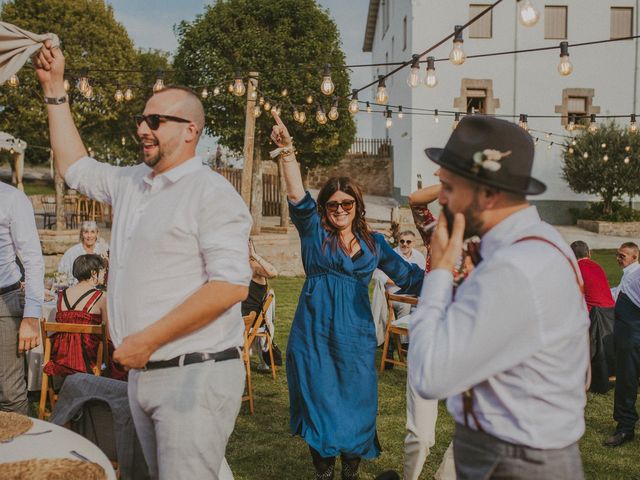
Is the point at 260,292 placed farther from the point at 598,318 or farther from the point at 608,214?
the point at 608,214

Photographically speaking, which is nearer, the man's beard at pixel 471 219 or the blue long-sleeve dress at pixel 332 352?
the man's beard at pixel 471 219

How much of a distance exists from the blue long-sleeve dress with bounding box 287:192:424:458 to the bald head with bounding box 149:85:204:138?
1.49 metres

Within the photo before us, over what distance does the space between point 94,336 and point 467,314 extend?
14.3 ft

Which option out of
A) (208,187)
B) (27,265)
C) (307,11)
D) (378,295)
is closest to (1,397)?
(27,265)

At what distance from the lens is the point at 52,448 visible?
7.07 ft

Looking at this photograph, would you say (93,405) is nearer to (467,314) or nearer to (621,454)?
(467,314)

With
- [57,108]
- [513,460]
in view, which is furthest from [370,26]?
[513,460]

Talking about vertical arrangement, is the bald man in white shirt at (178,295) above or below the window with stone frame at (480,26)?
below

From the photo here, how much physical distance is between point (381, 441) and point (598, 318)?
2.69m

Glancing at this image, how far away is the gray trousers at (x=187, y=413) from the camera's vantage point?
2168mm

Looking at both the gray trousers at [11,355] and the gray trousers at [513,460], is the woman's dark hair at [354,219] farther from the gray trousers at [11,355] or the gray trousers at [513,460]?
the gray trousers at [513,460]

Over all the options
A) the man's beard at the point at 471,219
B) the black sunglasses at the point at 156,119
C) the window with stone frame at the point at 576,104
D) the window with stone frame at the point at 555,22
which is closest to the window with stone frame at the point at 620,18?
the window with stone frame at the point at 555,22

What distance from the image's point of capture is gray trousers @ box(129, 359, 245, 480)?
2168 mm

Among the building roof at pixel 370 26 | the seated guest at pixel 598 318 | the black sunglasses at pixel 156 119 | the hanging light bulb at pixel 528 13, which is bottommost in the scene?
the seated guest at pixel 598 318
